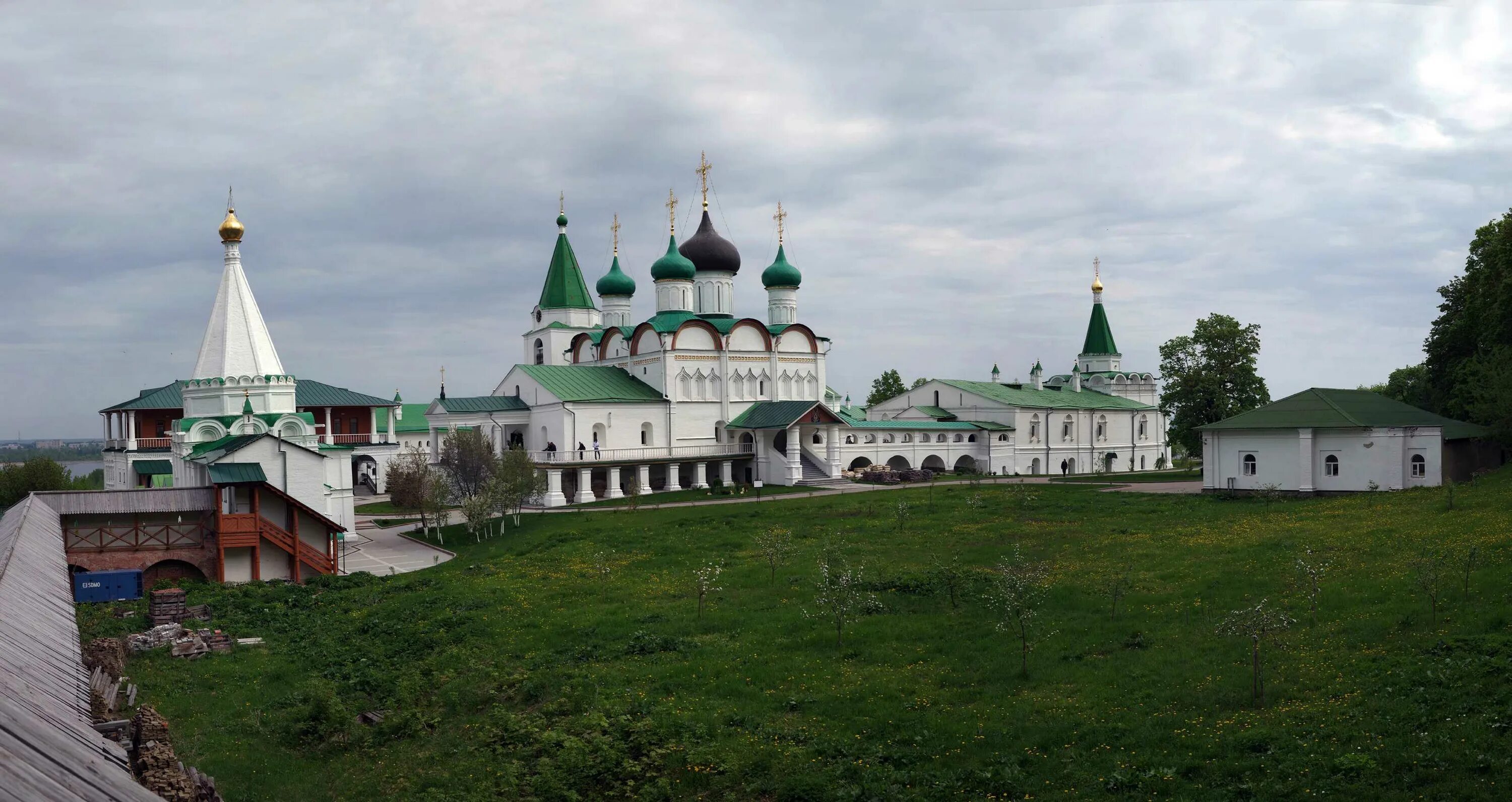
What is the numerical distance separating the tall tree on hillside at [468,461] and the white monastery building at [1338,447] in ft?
76.6

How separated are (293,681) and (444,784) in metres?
5.60

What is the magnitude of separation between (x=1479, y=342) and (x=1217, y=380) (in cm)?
1124

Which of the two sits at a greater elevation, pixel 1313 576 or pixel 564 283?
pixel 564 283

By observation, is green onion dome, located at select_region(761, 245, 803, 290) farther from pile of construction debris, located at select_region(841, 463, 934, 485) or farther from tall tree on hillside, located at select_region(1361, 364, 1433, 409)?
tall tree on hillside, located at select_region(1361, 364, 1433, 409)

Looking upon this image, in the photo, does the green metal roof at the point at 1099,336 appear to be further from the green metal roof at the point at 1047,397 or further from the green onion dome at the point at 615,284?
the green onion dome at the point at 615,284

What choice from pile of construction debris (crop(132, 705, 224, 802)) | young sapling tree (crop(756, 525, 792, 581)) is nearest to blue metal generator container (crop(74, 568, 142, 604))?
pile of construction debris (crop(132, 705, 224, 802))

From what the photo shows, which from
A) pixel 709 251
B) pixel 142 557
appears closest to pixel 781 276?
pixel 709 251

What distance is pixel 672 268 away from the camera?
4784cm

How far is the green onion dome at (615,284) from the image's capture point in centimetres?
5316

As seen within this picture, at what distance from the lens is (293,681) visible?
15.8m

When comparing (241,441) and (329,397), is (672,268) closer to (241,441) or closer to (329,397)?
(329,397)

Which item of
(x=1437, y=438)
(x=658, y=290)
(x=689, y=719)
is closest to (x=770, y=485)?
(x=658, y=290)

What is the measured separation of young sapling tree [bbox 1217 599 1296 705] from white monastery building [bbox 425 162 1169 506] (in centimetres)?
2819

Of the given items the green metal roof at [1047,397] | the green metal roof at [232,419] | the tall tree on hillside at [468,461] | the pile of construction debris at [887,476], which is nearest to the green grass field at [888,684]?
the green metal roof at [232,419]
